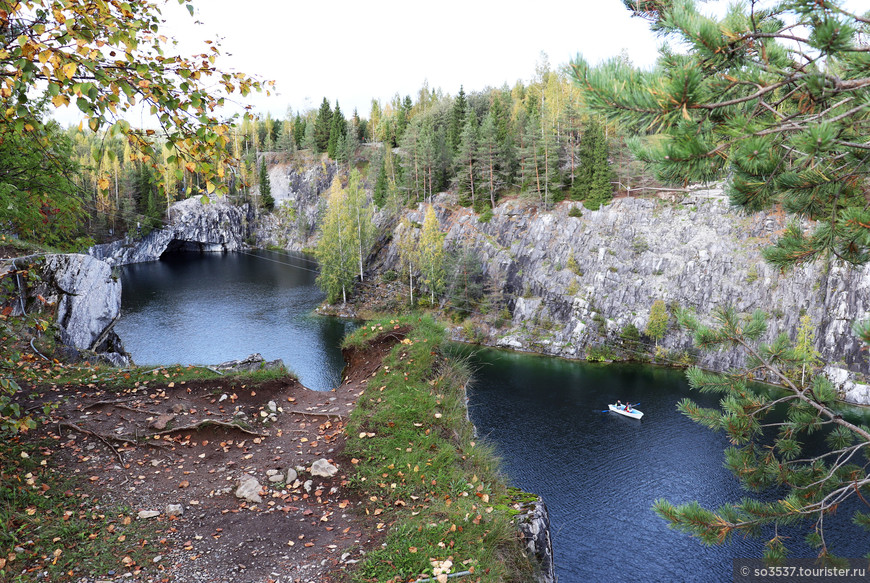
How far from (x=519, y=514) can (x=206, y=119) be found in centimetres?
583

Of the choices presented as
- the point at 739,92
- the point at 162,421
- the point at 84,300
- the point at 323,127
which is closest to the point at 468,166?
the point at 84,300

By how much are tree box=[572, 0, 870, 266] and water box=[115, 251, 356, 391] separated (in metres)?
21.6

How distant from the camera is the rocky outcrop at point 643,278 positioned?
1254 inches

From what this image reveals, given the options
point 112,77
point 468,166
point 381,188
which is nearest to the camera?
point 112,77

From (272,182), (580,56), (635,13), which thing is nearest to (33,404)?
(580,56)

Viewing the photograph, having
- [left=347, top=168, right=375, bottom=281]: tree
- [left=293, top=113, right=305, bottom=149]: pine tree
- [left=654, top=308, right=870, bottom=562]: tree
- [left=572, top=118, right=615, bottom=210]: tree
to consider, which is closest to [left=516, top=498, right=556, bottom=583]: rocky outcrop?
[left=654, top=308, right=870, bottom=562]: tree

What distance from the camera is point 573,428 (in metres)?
24.6

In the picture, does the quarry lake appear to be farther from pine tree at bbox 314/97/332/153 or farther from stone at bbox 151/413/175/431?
pine tree at bbox 314/97/332/153

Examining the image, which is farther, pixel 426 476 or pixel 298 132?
pixel 298 132

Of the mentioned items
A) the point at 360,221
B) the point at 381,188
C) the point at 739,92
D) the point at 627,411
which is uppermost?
the point at 381,188

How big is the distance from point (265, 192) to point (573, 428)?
224 ft

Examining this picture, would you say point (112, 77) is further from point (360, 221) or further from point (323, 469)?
point (360, 221)

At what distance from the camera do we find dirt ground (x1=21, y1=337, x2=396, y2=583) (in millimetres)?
5547

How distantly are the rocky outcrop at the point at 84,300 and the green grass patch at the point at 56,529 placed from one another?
8270 mm
